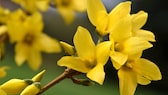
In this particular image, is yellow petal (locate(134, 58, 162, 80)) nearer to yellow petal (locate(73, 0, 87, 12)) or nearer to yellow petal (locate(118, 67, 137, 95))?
yellow petal (locate(118, 67, 137, 95))

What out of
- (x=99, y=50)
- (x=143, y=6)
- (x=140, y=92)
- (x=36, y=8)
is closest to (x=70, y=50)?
(x=99, y=50)

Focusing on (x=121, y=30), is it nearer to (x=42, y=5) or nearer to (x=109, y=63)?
(x=42, y=5)

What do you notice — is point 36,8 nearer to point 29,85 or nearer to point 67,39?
point 29,85

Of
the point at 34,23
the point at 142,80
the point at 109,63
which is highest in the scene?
the point at 34,23

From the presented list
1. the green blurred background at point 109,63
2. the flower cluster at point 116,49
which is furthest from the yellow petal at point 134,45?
the green blurred background at point 109,63

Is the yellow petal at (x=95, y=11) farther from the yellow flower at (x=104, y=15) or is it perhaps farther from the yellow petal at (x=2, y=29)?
the yellow petal at (x=2, y=29)

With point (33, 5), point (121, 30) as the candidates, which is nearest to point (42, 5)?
point (33, 5)

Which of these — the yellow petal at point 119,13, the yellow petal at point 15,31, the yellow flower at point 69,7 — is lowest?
the yellow petal at point 119,13

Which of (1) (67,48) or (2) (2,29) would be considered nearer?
(2) (2,29)
